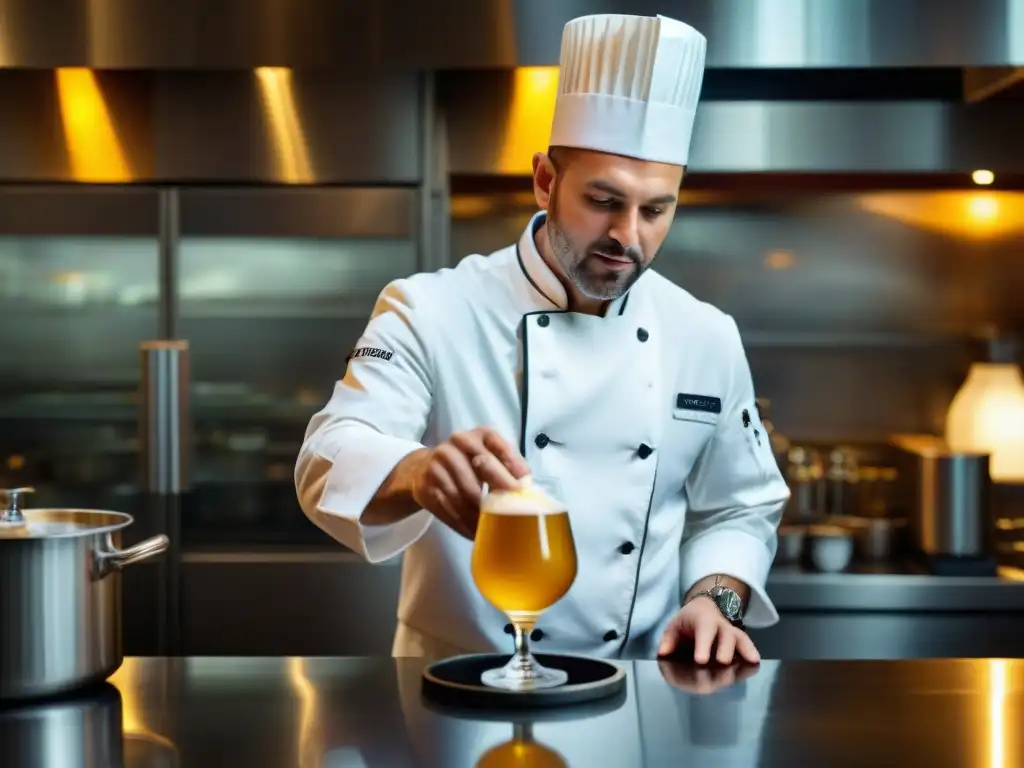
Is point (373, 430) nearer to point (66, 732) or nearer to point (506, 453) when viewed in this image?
point (506, 453)

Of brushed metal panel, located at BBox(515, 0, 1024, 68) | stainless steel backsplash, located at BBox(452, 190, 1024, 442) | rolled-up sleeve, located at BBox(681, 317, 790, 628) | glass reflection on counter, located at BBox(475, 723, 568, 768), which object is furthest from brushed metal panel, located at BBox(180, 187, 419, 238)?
glass reflection on counter, located at BBox(475, 723, 568, 768)

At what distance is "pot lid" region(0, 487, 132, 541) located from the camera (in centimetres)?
150

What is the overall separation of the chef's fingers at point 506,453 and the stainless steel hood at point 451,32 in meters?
1.71

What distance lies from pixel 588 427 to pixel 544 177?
365 mm

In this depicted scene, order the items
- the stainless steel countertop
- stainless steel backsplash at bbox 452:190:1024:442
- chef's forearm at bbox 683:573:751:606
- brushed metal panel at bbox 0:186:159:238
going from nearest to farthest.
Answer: chef's forearm at bbox 683:573:751:606
the stainless steel countertop
brushed metal panel at bbox 0:186:159:238
stainless steel backsplash at bbox 452:190:1024:442

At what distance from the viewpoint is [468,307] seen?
2.05m

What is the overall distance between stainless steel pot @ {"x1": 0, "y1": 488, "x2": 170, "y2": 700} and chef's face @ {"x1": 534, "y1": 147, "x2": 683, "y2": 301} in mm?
691

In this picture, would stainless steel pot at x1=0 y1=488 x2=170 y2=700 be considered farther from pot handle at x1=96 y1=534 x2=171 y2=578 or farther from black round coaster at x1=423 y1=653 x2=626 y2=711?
black round coaster at x1=423 y1=653 x2=626 y2=711

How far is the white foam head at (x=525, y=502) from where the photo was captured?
1.31 meters

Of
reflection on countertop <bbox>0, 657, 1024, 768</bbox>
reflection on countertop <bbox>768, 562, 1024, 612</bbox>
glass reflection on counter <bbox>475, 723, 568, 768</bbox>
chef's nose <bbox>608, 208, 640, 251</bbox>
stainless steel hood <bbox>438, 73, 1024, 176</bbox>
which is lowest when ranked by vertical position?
reflection on countertop <bbox>768, 562, 1024, 612</bbox>

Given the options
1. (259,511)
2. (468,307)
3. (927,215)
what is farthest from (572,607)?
(927,215)

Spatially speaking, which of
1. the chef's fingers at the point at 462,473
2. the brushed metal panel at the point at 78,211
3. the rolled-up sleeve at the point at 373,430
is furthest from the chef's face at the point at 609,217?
the brushed metal panel at the point at 78,211

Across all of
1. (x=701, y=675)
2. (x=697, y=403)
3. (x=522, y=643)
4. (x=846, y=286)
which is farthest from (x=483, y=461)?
(x=846, y=286)

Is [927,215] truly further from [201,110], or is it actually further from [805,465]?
[201,110]
